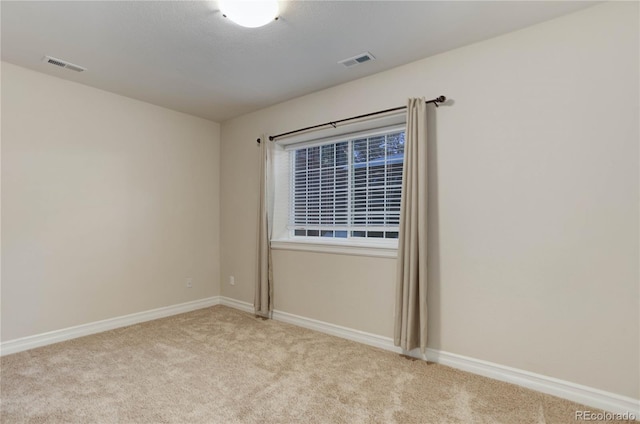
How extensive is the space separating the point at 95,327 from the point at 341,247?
2.62 meters

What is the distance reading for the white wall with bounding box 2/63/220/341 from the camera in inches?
115

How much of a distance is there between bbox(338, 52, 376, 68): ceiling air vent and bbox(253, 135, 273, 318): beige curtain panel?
4.52 ft

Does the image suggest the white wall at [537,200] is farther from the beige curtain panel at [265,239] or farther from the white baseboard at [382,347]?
the beige curtain panel at [265,239]

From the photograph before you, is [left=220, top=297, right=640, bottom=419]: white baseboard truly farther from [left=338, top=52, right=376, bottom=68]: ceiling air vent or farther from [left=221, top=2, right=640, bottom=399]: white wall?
[left=338, top=52, right=376, bottom=68]: ceiling air vent

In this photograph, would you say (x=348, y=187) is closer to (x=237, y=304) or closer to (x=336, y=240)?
(x=336, y=240)

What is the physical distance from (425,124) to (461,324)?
161 centimetres

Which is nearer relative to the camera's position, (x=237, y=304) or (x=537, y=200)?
(x=537, y=200)

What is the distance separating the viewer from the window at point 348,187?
10.3 feet

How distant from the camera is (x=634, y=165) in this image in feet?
6.52

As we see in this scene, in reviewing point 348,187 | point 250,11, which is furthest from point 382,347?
point 250,11

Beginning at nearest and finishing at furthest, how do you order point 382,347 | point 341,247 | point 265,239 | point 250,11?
point 250,11 < point 382,347 < point 341,247 < point 265,239

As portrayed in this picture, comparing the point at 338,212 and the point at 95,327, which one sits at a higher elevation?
the point at 338,212

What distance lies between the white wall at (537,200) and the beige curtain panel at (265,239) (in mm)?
1257

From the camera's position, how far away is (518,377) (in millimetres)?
2332
